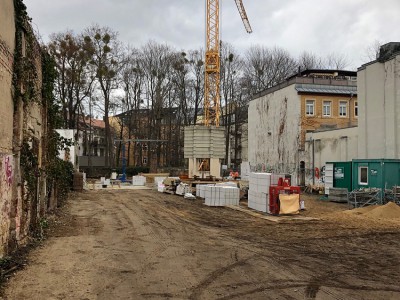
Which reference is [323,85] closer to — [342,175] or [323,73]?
[323,73]

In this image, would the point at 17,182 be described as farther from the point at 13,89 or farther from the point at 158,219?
the point at 158,219

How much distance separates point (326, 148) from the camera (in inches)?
1298

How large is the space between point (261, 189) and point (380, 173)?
20.6ft

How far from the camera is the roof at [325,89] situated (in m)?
37.6

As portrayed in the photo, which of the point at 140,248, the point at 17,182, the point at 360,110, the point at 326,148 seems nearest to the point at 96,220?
the point at 140,248

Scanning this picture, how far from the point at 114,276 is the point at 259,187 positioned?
516 inches

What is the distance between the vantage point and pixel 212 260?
941cm

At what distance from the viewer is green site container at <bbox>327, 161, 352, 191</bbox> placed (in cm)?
2436

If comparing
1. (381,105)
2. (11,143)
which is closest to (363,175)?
(381,105)

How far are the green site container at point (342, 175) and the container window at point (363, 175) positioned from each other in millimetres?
1578

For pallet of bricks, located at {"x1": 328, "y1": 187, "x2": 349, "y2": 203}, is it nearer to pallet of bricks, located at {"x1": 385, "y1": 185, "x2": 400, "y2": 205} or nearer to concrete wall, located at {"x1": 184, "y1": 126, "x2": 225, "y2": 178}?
pallet of bricks, located at {"x1": 385, "y1": 185, "x2": 400, "y2": 205}

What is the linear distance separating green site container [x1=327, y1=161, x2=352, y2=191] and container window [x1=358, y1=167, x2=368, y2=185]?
1.58m

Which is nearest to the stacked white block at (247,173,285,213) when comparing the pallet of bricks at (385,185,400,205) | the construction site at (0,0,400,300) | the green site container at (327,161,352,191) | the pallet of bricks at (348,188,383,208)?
the construction site at (0,0,400,300)

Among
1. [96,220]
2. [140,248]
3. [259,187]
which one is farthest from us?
[259,187]
